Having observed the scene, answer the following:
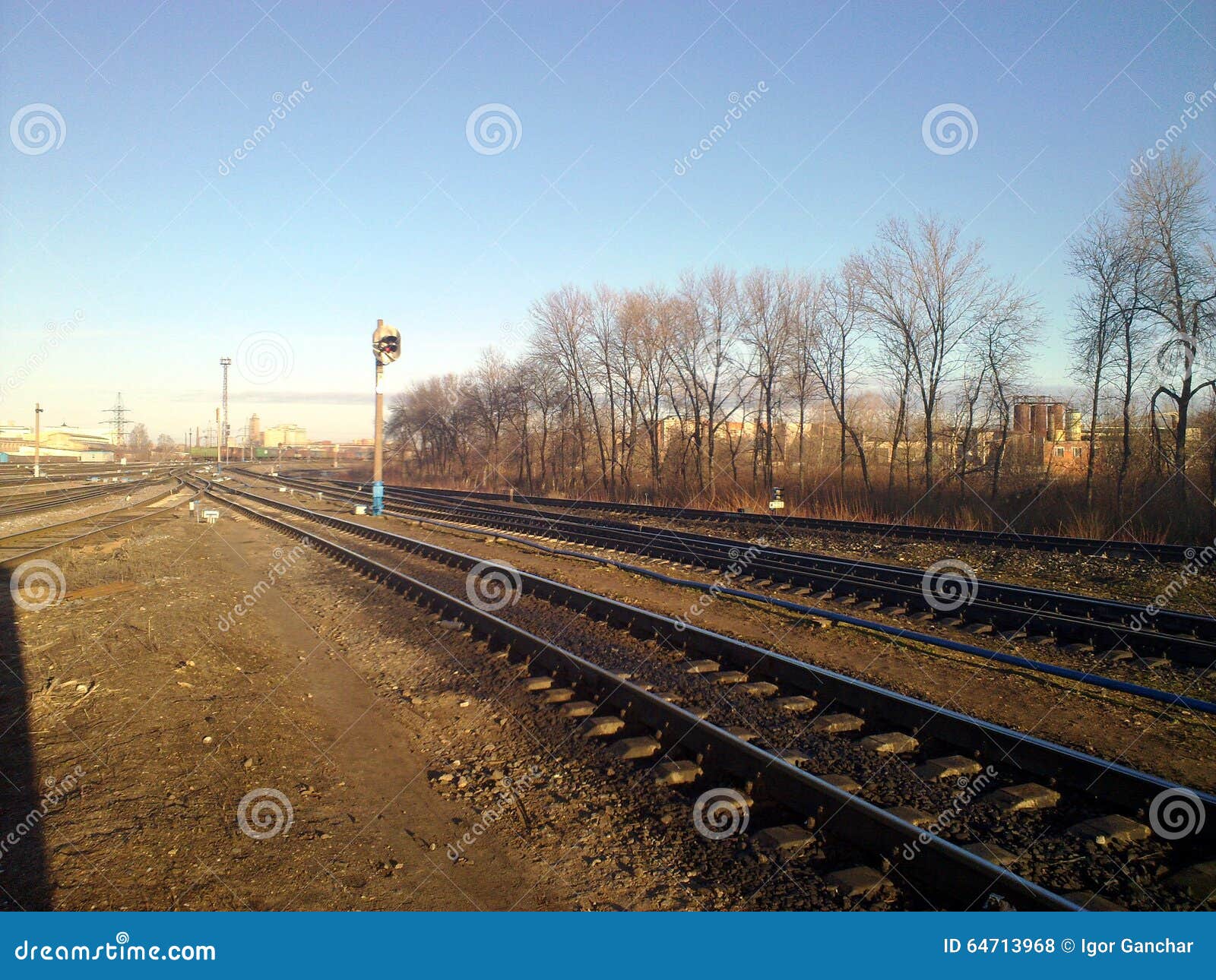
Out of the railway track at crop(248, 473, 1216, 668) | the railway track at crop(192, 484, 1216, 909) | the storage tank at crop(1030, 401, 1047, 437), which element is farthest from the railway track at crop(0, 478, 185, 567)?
the storage tank at crop(1030, 401, 1047, 437)

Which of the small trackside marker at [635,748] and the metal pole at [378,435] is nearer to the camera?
the small trackside marker at [635,748]

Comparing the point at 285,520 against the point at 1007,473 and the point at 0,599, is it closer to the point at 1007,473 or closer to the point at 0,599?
the point at 0,599

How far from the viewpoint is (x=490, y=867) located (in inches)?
173

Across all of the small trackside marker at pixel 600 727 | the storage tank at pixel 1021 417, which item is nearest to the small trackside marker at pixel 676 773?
the small trackside marker at pixel 600 727

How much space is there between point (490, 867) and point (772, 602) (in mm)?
7633

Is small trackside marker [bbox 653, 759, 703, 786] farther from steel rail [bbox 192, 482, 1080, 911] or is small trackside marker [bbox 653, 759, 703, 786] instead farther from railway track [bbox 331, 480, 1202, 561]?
railway track [bbox 331, 480, 1202, 561]

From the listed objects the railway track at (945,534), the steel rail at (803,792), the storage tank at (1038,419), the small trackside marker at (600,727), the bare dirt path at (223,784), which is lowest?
the bare dirt path at (223,784)

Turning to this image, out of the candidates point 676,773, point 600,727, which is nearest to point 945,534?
point 600,727

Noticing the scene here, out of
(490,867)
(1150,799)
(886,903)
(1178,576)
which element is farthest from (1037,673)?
(1178,576)

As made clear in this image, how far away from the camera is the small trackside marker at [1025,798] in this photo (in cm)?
492

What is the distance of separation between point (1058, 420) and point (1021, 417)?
4.33 meters

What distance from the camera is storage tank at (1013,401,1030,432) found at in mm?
28344

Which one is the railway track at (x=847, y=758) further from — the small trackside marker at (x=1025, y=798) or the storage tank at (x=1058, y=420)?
the storage tank at (x=1058, y=420)

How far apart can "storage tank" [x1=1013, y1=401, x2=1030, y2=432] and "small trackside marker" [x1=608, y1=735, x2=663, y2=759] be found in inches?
1055
